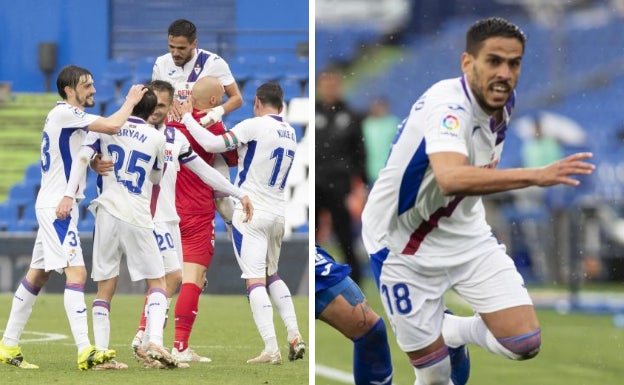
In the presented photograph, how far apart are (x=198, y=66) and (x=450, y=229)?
111 inches

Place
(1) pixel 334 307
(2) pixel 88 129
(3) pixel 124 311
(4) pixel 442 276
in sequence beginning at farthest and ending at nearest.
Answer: (3) pixel 124 311, (2) pixel 88 129, (1) pixel 334 307, (4) pixel 442 276

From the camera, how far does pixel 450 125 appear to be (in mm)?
3668

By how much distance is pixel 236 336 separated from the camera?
746 centimetres

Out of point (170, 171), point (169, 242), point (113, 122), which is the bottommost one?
point (169, 242)

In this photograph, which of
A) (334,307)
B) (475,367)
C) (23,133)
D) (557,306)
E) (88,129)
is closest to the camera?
(334,307)

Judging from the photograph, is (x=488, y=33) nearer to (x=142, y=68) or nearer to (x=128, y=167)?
(x=128, y=167)

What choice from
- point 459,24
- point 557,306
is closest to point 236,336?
point 557,306

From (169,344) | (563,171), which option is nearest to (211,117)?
(169,344)

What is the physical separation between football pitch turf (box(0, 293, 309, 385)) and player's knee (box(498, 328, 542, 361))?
1307 millimetres

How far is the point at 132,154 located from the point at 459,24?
7223 mm

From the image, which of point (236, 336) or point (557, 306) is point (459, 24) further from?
point (236, 336)

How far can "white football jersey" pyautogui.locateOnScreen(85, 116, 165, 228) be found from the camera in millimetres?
5594

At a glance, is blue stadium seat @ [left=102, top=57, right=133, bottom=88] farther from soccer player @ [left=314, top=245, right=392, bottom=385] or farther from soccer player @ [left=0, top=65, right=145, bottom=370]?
soccer player @ [left=314, top=245, right=392, bottom=385]

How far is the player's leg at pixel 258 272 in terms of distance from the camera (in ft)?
19.2
